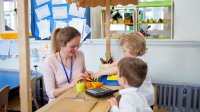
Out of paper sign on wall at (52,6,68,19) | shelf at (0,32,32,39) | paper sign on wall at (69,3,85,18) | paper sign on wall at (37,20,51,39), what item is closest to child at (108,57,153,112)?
paper sign on wall at (69,3,85,18)

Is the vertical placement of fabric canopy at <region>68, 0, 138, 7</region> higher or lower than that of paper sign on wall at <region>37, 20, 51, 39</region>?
higher

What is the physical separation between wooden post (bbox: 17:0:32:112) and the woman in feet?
1.54

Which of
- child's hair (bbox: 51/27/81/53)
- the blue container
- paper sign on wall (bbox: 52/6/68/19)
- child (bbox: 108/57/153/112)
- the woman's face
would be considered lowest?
the blue container

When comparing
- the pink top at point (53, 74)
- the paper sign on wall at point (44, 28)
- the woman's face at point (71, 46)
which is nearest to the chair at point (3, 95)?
the pink top at point (53, 74)

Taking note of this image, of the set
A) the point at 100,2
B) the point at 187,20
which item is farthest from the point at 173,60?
the point at 100,2

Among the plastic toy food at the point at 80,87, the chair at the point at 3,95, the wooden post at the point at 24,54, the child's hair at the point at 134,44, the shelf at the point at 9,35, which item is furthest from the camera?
the shelf at the point at 9,35

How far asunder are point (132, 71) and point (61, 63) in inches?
27.8

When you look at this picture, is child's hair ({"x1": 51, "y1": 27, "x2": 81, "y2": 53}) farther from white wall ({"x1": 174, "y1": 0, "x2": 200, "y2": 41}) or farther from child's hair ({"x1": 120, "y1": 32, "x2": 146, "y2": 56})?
white wall ({"x1": 174, "y1": 0, "x2": 200, "y2": 41})

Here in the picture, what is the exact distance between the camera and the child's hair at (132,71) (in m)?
1.07

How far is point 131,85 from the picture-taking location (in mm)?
1093

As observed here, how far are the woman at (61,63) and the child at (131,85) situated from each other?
1.69ft

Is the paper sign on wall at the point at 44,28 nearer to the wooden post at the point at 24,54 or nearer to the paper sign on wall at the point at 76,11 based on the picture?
the paper sign on wall at the point at 76,11

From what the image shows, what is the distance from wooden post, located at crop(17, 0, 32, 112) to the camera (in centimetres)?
98

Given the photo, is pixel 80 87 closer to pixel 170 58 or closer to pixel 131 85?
pixel 131 85
